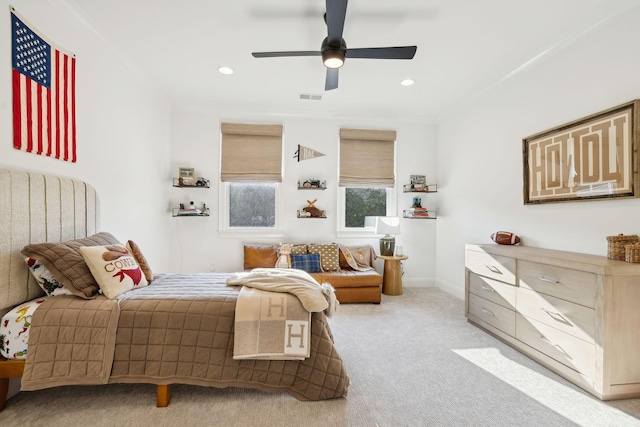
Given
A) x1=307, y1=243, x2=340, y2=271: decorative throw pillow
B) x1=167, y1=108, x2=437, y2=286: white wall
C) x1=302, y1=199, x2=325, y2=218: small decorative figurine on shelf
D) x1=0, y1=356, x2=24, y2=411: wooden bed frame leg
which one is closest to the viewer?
x1=0, y1=356, x2=24, y2=411: wooden bed frame leg

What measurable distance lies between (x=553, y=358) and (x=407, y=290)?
96.4 inches

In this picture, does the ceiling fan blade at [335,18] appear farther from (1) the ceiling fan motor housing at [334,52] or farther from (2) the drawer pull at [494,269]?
(2) the drawer pull at [494,269]

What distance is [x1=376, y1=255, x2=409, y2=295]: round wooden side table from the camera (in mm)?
4348

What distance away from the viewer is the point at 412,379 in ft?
7.02

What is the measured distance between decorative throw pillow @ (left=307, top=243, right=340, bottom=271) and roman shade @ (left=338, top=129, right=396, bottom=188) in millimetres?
1068

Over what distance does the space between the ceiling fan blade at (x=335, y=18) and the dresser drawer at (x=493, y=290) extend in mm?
2585

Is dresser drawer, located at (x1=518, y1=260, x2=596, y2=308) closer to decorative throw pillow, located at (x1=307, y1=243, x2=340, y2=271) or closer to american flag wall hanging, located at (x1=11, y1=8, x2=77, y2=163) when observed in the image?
decorative throw pillow, located at (x1=307, y1=243, x2=340, y2=271)

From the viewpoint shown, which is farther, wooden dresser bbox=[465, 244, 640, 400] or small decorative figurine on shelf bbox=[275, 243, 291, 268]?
small decorative figurine on shelf bbox=[275, 243, 291, 268]

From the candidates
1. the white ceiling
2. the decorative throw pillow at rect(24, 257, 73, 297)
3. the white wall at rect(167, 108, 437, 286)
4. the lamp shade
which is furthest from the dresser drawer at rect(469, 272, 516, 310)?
the decorative throw pillow at rect(24, 257, 73, 297)

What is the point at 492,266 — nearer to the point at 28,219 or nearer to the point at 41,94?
the point at 28,219

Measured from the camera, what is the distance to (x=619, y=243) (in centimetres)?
209

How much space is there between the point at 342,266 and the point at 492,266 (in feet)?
6.70

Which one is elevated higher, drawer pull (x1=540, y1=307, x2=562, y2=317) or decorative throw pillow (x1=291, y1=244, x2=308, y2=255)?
decorative throw pillow (x1=291, y1=244, x2=308, y2=255)

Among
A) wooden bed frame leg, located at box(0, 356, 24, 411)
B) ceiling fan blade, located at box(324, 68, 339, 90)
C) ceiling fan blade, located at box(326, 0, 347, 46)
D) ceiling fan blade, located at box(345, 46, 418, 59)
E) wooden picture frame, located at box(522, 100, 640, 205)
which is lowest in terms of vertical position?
wooden bed frame leg, located at box(0, 356, 24, 411)
